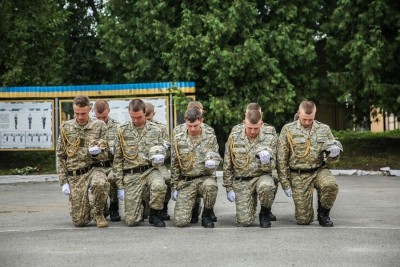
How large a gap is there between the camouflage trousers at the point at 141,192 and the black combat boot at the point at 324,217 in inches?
88.2

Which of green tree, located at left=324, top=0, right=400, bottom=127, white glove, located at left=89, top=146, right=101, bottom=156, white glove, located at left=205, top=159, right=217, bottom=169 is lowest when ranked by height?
white glove, located at left=205, top=159, right=217, bottom=169

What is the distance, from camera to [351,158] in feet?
85.3

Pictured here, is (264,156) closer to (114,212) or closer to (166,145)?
(166,145)

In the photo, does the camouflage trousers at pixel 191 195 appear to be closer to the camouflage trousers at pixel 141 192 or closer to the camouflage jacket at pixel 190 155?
the camouflage jacket at pixel 190 155

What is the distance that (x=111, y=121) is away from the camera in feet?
41.9

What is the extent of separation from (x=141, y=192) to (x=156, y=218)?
1.56 ft

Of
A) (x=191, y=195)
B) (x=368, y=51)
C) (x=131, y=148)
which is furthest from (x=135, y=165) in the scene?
(x=368, y=51)

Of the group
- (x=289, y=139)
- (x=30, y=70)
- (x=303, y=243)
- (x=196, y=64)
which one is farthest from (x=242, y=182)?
(x=30, y=70)

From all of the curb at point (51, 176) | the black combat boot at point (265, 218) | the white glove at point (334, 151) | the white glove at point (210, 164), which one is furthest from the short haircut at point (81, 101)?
the curb at point (51, 176)

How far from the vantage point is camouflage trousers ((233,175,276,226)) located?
36.1 ft

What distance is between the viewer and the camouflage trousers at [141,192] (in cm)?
1124

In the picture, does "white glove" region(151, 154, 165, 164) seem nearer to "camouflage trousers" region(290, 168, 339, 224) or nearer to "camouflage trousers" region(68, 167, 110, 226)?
"camouflage trousers" region(68, 167, 110, 226)

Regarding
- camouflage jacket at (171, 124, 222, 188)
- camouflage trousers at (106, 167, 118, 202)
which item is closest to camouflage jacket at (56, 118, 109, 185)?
camouflage trousers at (106, 167, 118, 202)

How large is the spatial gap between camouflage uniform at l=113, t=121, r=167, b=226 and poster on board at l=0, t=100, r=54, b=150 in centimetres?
1202
